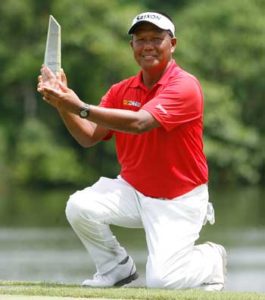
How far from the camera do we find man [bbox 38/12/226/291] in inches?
319

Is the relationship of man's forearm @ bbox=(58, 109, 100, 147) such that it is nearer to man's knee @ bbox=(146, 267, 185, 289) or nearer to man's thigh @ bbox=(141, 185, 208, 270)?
man's thigh @ bbox=(141, 185, 208, 270)

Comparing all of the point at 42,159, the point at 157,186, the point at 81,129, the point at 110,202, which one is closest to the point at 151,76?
the point at 81,129

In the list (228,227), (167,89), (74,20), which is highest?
(74,20)

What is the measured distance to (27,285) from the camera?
805 centimetres

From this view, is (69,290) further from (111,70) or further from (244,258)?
(111,70)

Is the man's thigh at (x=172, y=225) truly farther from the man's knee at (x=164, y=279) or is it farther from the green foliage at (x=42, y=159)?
the green foliage at (x=42, y=159)

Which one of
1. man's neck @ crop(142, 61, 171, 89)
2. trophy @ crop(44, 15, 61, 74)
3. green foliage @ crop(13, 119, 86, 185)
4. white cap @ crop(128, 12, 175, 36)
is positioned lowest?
green foliage @ crop(13, 119, 86, 185)

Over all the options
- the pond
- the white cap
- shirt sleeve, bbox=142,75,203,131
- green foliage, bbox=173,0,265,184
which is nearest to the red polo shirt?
shirt sleeve, bbox=142,75,203,131

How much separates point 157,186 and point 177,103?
616mm

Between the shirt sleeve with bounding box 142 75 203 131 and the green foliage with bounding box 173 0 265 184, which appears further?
the green foliage with bounding box 173 0 265 184

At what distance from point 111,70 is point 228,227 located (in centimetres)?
2415

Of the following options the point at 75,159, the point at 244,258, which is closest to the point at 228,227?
the point at 244,258

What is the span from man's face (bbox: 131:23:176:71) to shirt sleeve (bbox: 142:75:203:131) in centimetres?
18

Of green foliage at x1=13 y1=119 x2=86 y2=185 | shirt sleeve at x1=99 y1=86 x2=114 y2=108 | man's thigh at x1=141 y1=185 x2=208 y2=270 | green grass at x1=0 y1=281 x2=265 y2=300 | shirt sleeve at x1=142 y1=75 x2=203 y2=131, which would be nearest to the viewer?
green grass at x1=0 y1=281 x2=265 y2=300
